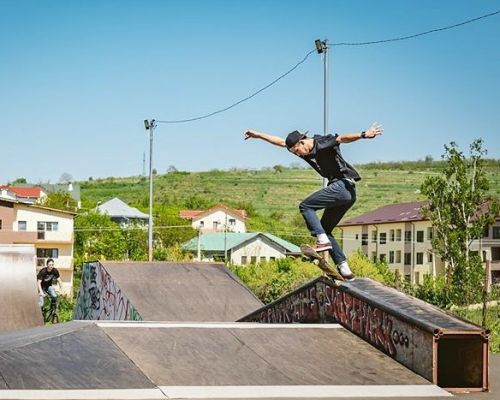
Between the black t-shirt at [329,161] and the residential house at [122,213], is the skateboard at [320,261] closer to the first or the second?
the black t-shirt at [329,161]

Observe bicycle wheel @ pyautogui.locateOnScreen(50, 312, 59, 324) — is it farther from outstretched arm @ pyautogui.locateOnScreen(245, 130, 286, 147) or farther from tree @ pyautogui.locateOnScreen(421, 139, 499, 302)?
tree @ pyautogui.locateOnScreen(421, 139, 499, 302)

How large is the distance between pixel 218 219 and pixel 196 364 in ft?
368

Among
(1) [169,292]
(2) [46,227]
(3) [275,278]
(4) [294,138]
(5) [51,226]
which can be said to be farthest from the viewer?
(5) [51,226]

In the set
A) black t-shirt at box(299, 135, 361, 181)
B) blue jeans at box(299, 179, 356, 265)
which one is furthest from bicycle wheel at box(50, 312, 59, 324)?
black t-shirt at box(299, 135, 361, 181)

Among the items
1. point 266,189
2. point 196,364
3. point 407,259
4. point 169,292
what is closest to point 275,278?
point 169,292

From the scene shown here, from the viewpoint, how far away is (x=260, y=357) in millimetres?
8297

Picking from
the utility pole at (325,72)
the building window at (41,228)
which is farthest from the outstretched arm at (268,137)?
the building window at (41,228)

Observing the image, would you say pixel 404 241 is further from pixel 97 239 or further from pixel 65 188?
pixel 65 188

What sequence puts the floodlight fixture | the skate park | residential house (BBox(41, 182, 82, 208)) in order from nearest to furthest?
the skate park → the floodlight fixture → residential house (BBox(41, 182, 82, 208))

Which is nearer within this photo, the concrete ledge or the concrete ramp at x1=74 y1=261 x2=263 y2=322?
the concrete ledge

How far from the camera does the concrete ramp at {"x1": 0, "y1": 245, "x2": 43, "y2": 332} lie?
1580 centimetres

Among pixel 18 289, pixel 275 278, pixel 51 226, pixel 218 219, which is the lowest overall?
pixel 275 278

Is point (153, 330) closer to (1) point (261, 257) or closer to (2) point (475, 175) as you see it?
(2) point (475, 175)

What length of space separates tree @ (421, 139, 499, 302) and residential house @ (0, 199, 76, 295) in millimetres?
36608
